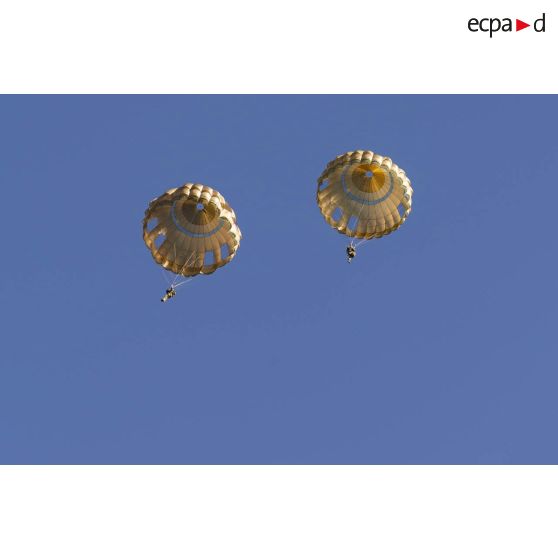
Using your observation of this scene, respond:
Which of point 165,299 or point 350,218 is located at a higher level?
point 350,218

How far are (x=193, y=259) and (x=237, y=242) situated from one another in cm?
247

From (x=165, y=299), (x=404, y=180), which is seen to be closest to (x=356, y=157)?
(x=404, y=180)

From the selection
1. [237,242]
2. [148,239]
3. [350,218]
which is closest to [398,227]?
[350,218]
